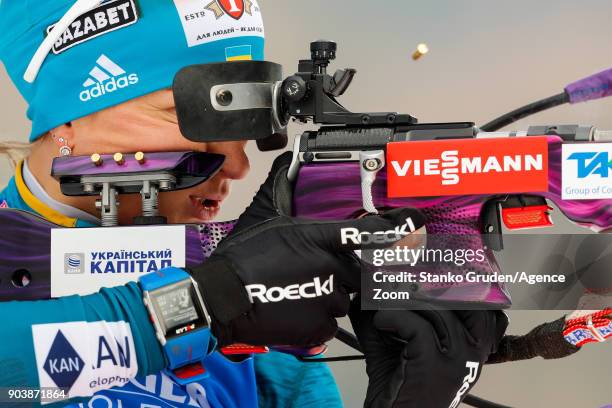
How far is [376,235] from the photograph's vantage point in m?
0.86

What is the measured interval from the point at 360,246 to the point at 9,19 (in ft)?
1.77

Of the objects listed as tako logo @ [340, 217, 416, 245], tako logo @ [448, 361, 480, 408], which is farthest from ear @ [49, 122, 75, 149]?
tako logo @ [448, 361, 480, 408]

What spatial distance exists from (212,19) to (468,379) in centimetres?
51

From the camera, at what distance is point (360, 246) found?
34.1 inches

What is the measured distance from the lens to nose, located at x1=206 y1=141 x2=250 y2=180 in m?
1.10

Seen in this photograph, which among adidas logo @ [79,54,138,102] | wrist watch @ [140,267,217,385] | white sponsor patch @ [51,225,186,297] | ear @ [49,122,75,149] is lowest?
wrist watch @ [140,267,217,385]

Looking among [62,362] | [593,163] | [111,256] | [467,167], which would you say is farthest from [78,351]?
[593,163]

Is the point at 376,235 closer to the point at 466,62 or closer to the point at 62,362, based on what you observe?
the point at 62,362

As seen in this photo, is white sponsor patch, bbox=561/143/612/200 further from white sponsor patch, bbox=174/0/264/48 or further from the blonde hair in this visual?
the blonde hair

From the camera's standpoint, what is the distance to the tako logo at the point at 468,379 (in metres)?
0.92

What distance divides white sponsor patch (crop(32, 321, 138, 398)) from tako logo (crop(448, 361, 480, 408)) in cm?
34

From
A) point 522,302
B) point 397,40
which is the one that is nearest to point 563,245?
point 522,302

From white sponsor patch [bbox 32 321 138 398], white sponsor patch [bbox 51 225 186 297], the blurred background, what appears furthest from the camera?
the blurred background

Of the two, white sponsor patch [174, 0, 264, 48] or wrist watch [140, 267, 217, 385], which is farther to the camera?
white sponsor patch [174, 0, 264, 48]
